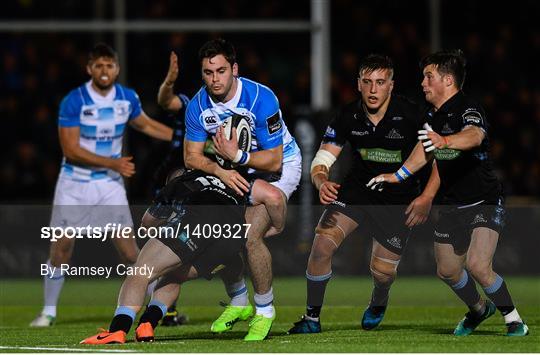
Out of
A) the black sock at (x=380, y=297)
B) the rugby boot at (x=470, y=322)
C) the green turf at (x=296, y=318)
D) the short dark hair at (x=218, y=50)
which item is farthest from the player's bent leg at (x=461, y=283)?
the short dark hair at (x=218, y=50)

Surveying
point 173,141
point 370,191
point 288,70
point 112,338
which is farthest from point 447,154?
point 288,70

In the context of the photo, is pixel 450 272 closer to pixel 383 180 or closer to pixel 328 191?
pixel 383 180

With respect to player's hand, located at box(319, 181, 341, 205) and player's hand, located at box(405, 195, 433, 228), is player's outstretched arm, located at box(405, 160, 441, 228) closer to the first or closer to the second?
player's hand, located at box(405, 195, 433, 228)

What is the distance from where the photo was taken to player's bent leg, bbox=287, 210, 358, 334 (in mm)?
9984

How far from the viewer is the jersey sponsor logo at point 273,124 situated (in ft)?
30.7

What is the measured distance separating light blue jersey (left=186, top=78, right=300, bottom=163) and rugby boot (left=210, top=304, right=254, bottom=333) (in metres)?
1.16

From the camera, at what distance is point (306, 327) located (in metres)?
9.93

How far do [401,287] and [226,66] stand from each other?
268 inches

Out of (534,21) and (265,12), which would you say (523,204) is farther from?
(265,12)

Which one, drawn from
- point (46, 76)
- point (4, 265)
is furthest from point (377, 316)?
point (46, 76)

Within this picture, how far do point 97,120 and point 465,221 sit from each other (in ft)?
11.8

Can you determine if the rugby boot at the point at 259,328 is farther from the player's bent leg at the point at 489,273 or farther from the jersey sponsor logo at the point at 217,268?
the player's bent leg at the point at 489,273

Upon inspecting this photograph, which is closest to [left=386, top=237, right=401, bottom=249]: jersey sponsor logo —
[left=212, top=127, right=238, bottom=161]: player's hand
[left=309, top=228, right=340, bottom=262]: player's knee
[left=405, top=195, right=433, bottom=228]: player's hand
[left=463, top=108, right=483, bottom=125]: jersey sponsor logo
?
[left=405, top=195, right=433, bottom=228]: player's hand

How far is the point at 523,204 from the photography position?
17.6 metres
